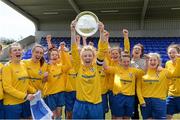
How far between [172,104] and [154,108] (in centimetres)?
77

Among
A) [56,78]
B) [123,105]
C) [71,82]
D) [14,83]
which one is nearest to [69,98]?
[71,82]

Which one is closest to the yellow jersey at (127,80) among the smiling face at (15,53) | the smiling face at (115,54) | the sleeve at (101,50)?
the smiling face at (115,54)

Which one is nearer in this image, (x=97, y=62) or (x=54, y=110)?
(x=97, y=62)

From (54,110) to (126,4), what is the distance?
11.3 m

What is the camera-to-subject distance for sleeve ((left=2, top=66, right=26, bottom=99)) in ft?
16.0

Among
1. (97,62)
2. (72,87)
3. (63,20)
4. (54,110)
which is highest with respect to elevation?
(63,20)

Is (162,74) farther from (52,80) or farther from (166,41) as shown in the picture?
(166,41)

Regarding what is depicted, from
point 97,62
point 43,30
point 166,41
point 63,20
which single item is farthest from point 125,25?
point 97,62

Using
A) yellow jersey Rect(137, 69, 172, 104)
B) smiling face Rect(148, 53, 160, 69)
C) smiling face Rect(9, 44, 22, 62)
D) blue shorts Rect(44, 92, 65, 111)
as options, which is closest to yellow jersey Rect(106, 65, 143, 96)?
yellow jersey Rect(137, 69, 172, 104)

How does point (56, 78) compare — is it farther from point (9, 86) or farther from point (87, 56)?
point (87, 56)

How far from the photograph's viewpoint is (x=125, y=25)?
19.4m

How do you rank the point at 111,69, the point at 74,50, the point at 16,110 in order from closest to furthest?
1. the point at 74,50
2. the point at 16,110
3. the point at 111,69

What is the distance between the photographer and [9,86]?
16.0 feet

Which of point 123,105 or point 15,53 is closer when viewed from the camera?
point 15,53
